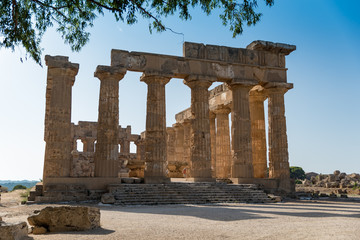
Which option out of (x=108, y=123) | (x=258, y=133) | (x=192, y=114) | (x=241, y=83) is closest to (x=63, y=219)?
(x=108, y=123)

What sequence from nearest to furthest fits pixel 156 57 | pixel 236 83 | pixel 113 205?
pixel 113 205, pixel 156 57, pixel 236 83

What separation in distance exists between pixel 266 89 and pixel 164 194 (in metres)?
10.2

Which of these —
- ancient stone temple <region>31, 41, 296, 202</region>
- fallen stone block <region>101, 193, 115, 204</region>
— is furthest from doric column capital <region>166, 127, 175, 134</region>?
fallen stone block <region>101, 193, 115, 204</region>

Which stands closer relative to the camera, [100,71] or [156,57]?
[100,71]

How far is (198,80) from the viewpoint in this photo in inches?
800

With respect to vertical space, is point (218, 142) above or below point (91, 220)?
above

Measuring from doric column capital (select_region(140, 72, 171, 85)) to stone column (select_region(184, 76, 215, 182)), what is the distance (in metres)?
1.43

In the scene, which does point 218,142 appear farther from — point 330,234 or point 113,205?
point 330,234

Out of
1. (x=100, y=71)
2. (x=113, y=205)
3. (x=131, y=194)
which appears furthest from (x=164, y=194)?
(x=100, y=71)

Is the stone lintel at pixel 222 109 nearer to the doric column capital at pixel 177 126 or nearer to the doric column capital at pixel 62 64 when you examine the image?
the doric column capital at pixel 177 126

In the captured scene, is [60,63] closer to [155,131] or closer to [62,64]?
[62,64]

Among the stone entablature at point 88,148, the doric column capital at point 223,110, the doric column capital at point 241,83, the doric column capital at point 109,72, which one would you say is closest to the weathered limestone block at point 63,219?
the doric column capital at point 109,72

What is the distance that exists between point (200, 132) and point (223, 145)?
6286mm

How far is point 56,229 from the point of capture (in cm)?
747
